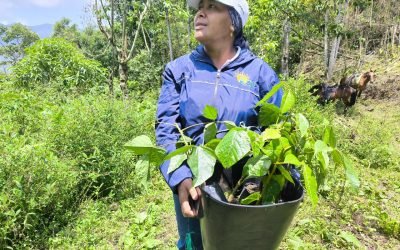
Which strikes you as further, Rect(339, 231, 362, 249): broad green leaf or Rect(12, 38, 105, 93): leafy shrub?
Rect(12, 38, 105, 93): leafy shrub

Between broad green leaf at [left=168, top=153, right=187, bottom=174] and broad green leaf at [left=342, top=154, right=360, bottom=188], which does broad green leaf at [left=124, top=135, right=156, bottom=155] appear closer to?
broad green leaf at [left=168, top=153, right=187, bottom=174]

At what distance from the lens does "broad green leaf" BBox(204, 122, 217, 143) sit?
972mm

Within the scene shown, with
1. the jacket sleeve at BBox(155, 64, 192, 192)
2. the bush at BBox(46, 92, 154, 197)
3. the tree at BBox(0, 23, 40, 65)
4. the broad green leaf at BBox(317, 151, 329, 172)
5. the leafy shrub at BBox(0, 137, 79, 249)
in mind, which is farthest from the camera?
the tree at BBox(0, 23, 40, 65)

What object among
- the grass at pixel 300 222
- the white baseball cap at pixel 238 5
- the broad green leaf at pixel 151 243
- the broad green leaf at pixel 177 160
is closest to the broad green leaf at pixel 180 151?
the broad green leaf at pixel 177 160

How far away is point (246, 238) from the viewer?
90 centimetres

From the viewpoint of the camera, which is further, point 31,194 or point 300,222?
point 300,222

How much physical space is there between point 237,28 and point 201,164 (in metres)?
0.81

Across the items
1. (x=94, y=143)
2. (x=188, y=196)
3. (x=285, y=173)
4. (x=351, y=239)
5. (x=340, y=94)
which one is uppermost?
(x=285, y=173)

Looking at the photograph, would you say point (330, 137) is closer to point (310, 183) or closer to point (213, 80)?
point (310, 183)

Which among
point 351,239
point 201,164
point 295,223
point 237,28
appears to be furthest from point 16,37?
point 201,164

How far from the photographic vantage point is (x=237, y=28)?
145cm

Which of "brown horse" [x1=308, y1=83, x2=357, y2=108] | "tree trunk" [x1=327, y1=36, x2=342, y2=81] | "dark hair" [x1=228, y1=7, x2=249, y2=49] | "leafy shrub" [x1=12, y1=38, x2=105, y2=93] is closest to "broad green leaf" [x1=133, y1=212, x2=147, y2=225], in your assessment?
"dark hair" [x1=228, y1=7, x2=249, y2=49]

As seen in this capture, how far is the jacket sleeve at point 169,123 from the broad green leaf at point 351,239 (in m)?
2.35

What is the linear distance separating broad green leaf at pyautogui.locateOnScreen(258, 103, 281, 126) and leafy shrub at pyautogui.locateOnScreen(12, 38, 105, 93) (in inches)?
245
